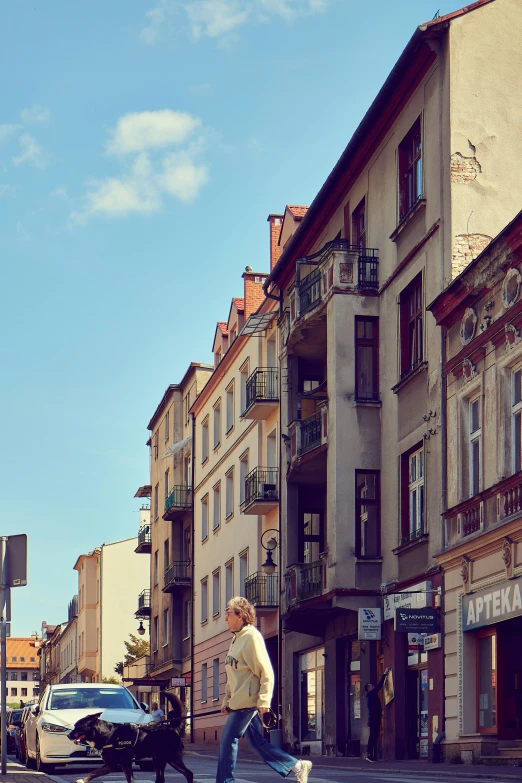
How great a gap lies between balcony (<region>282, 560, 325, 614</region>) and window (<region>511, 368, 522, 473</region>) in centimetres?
900

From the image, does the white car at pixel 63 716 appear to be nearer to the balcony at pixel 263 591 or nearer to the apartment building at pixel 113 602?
the balcony at pixel 263 591

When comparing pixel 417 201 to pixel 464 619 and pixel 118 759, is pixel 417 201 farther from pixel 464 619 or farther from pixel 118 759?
pixel 118 759

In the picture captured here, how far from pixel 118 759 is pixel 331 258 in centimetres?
1803

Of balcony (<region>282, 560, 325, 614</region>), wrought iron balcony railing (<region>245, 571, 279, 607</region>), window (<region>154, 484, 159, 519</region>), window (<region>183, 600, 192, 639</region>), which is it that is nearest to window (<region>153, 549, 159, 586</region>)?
window (<region>154, 484, 159, 519</region>)

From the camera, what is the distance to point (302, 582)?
3064 centimetres

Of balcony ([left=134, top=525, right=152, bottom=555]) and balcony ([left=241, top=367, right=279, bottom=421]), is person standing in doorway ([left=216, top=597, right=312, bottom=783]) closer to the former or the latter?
balcony ([left=241, top=367, right=279, bottom=421])

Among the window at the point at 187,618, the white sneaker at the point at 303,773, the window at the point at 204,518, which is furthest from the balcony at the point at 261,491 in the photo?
the white sneaker at the point at 303,773

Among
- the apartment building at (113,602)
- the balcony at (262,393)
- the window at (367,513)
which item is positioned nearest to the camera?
the window at (367,513)

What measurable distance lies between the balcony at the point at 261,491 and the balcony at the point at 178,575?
1422 centimetres

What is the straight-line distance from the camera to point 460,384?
2352 cm

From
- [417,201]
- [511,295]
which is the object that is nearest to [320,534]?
[417,201]

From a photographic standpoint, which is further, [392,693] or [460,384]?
[392,693]

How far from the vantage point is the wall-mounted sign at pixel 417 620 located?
23438mm

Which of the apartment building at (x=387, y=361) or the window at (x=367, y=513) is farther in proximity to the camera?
the window at (x=367, y=513)
